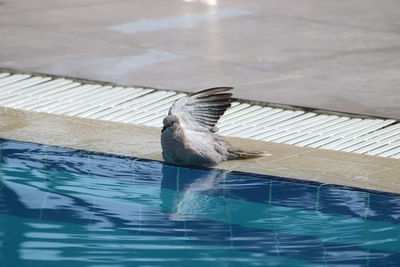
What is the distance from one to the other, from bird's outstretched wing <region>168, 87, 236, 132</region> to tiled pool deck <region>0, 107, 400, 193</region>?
33 cm

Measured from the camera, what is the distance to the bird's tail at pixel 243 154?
6.70 meters

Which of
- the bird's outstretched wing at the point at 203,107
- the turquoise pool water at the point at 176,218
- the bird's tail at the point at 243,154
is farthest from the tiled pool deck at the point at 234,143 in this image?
the bird's outstretched wing at the point at 203,107

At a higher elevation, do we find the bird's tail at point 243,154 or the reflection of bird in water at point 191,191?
the bird's tail at point 243,154

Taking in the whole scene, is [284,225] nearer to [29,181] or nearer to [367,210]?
[367,210]

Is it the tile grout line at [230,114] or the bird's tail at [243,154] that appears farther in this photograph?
the tile grout line at [230,114]

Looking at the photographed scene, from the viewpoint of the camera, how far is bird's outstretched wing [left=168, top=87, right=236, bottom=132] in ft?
21.4

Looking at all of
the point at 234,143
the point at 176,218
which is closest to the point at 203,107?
the point at 234,143

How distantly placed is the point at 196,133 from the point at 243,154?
44 centimetres

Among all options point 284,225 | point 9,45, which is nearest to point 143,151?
point 284,225

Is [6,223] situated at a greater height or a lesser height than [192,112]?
lesser

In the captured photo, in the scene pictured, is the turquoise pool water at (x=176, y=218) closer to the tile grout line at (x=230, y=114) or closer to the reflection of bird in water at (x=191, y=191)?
the reflection of bird in water at (x=191, y=191)

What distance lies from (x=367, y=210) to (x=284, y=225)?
0.56 m

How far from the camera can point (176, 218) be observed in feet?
18.5

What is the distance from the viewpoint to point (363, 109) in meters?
8.31
